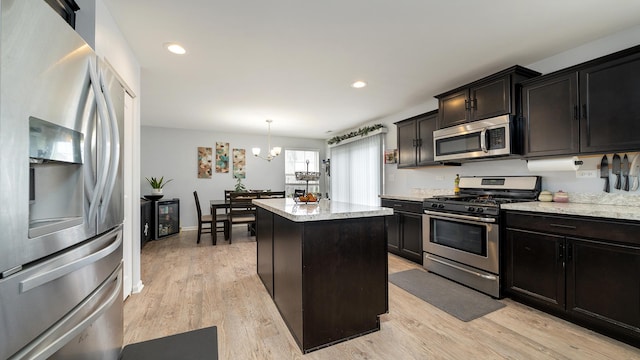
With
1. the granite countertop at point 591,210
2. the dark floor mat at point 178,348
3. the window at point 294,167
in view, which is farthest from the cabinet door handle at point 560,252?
the window at point 294,167

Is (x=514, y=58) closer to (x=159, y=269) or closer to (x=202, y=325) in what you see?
(x=202, y=325)

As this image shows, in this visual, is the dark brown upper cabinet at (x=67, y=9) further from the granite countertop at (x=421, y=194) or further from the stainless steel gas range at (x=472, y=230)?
the granite countertop at (x=421, y=194)

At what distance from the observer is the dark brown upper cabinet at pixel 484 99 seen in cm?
266

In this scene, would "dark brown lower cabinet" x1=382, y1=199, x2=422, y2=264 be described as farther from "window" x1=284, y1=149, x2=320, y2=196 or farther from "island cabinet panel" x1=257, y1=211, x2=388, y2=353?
"window" x1=284, y1=149, x2=320, y2=196

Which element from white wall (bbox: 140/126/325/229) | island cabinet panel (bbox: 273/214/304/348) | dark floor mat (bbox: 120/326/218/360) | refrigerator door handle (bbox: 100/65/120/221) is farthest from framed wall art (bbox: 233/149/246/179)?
refrigerator door handle (bbox: 100/65/120/221)

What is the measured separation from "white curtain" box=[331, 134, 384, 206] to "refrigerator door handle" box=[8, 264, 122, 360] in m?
4.29

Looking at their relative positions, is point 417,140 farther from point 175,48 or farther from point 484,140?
point 175,48

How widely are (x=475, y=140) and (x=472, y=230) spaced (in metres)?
1.01

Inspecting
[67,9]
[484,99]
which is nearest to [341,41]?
[484,99]

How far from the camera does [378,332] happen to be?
197 cm

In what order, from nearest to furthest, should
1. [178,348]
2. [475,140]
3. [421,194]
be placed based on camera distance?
[178,348]
[475,140]
[421,194]

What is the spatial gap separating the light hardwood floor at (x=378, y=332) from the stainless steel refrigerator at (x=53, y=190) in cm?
90

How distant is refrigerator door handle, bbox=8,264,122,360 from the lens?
762mm

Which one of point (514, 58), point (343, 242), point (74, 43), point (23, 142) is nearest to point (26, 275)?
point (23, 142)
